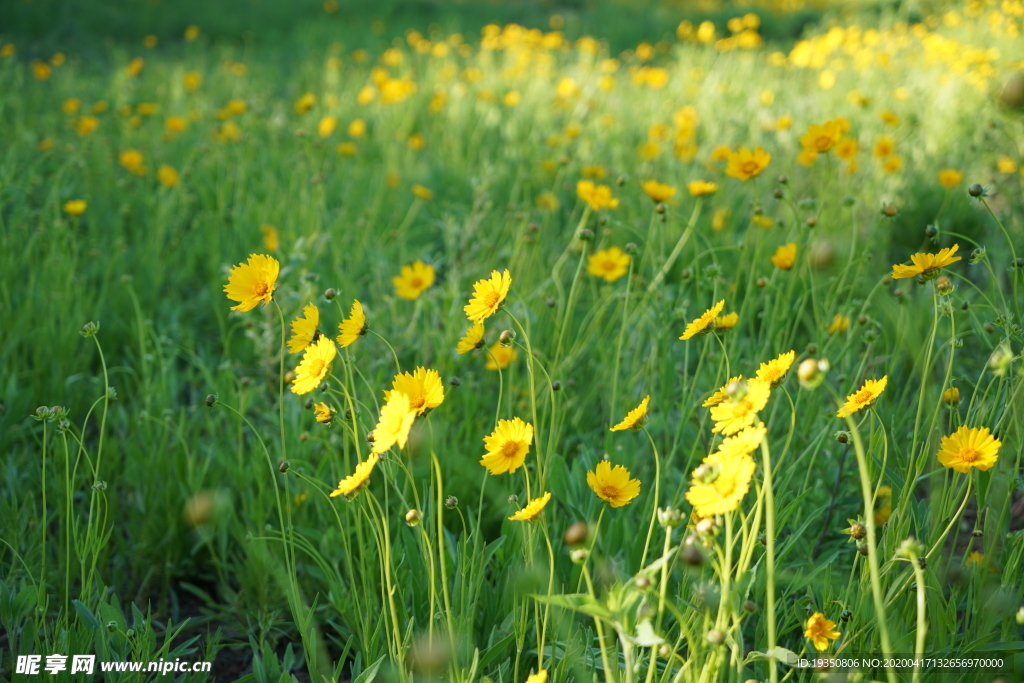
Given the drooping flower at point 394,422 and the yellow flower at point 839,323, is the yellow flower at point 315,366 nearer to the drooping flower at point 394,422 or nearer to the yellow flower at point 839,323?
the drooping flower at point 394,422

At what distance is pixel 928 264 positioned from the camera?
88 cm

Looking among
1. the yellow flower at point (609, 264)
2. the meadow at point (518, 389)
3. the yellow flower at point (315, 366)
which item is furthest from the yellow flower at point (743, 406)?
the yellow flower at point (609, 264)

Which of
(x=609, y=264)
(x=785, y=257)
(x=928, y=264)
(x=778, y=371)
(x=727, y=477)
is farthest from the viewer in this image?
(x=609, y=264)

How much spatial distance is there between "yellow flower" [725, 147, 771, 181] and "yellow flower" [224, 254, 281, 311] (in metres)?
0.97

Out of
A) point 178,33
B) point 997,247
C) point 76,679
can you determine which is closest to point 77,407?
point 76,679

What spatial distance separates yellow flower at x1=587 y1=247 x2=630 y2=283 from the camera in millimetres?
1546

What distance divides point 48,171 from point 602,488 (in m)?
2.35

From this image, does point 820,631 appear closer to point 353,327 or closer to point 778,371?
point 778,371

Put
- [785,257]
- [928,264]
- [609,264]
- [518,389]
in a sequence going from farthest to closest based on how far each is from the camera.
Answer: [609,264], [518,389], [785,257], [928,264]

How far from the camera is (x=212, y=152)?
2723mm

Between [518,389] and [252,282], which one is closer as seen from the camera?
[252,282]

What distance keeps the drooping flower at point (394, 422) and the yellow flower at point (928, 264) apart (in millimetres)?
599

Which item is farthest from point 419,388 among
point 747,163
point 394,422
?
point 747,163

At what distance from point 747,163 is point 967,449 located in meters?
0.86
